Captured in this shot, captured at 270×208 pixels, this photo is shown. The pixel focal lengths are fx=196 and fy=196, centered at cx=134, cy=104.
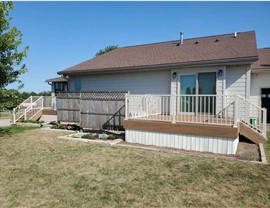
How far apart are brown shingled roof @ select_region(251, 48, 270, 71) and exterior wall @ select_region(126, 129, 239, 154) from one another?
6875 millimetres

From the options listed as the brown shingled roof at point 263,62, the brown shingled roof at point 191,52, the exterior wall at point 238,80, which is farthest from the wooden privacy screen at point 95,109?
the brown shingled roof at point 263,62

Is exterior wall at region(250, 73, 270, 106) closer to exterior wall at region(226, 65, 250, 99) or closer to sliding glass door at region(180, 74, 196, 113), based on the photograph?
exterior wall at region(226, 65, 250, 99)

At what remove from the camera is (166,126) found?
6738 millimetres

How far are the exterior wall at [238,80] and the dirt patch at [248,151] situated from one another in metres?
2.18

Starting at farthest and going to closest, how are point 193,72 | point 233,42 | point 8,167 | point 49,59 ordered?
point 49,59, point 233,42, point 193,72, point 8,167

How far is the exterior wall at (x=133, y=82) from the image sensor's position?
396 inches

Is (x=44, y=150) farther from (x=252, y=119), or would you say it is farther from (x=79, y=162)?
(x=252, y=119)

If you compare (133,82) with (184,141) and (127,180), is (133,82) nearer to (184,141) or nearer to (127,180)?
(184,141)

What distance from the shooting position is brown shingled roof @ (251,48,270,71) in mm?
11180

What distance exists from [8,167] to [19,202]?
83.3 inches

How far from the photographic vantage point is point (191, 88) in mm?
9250

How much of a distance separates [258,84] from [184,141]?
321 inches

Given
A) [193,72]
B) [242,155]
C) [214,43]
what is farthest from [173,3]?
[242,155]

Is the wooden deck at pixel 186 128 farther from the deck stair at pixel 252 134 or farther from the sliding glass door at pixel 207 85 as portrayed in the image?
the sliding glass door at pixel 207 85
